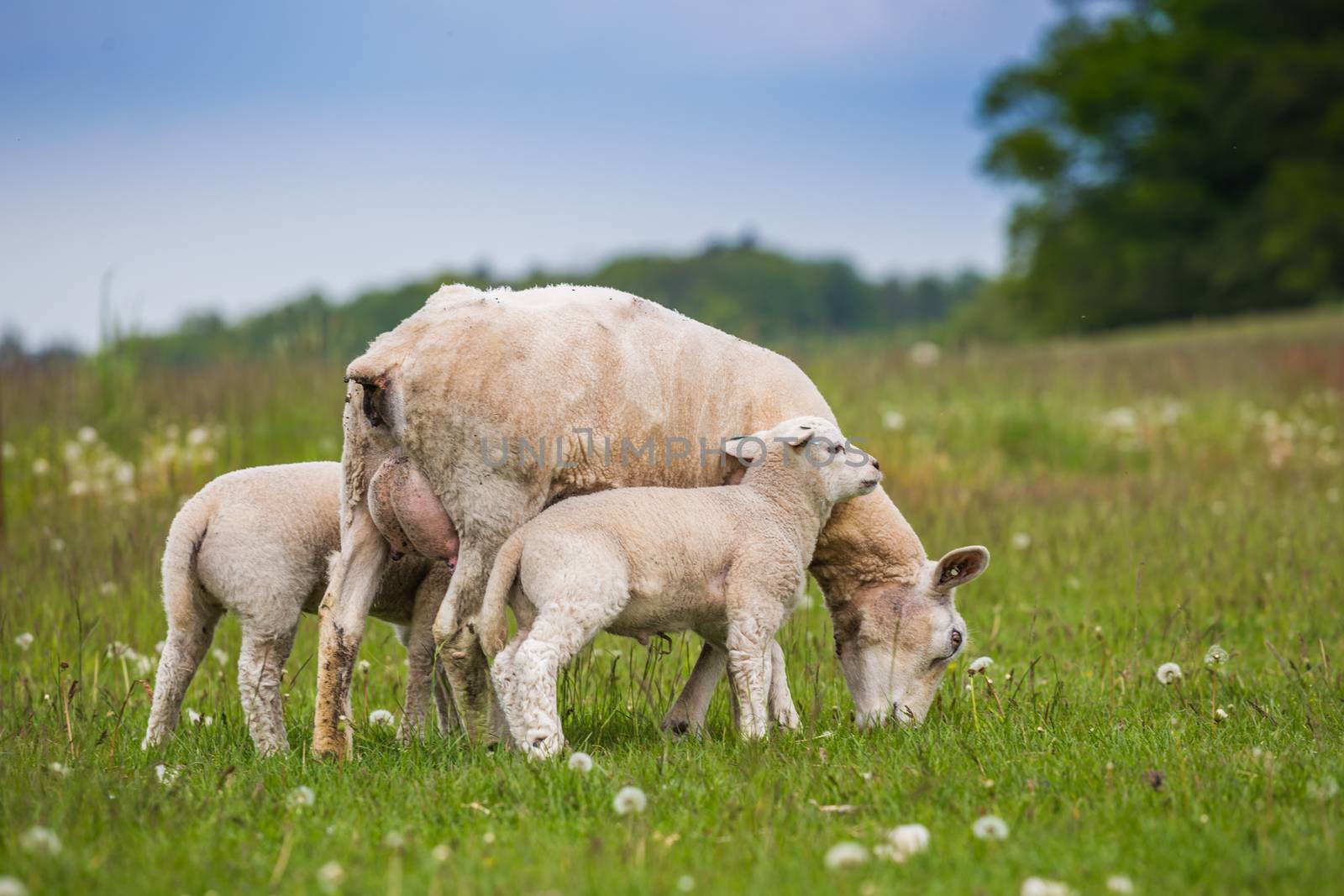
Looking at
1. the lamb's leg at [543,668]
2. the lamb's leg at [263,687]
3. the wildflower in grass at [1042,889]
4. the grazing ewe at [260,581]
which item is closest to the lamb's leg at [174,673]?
the grazing ewe at [260,581]

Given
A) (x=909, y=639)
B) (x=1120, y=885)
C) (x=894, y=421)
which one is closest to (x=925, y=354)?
(x=894, y=421)

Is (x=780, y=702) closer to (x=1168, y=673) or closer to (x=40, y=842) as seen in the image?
(x=1168, y=673)

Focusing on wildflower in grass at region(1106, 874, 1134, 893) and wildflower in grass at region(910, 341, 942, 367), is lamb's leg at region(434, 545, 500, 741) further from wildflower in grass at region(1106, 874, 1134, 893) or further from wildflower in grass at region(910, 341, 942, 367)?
wildflower in grass at region(910, 341, 942, 367)

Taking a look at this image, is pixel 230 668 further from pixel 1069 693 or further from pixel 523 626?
pixel 1069 693

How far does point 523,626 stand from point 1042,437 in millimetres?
10454

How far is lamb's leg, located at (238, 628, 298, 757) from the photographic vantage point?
202 inches

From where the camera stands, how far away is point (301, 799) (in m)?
4.17

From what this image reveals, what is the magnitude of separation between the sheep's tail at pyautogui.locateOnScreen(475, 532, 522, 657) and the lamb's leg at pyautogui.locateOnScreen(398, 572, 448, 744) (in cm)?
67

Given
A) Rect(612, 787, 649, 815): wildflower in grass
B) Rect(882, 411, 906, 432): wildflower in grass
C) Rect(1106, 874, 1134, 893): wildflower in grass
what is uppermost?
Rect(1106, 874, 1134, 893): wildflower in grass

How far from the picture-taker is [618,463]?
16.3 feet

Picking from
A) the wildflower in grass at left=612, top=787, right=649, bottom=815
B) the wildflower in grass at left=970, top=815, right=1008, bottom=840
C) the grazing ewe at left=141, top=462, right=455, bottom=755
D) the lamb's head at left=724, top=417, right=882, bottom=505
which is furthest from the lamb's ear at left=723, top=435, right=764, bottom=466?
the wildflower in grass at left=970, top=815, right=1008, bottom=840

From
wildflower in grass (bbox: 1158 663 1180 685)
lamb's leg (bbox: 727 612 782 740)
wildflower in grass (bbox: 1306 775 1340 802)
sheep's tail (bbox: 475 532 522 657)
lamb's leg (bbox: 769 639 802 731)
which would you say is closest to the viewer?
wildflower in grass (bbox: 1306 775 1340 802)

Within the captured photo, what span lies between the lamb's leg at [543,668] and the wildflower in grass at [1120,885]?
180cm

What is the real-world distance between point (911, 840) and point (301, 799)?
179cm
